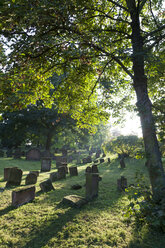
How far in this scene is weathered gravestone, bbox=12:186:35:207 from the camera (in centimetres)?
554

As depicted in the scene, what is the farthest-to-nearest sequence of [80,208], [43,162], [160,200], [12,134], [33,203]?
[12,134]
[43,162]
[33,203]
[80,208]
[160,200]

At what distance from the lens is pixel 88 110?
28.0 feet

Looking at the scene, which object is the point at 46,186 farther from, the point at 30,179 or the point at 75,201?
the point at 75,201

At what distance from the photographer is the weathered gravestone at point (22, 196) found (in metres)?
5.54

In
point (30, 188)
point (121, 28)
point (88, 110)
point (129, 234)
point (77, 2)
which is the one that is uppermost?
point (121, 28)

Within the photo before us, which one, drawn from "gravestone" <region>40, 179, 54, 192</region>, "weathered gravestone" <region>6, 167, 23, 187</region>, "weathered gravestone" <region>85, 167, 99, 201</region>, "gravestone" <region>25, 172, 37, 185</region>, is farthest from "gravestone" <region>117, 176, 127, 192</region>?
"weathered gravestone" <region>6, 167, 23, 187</region>

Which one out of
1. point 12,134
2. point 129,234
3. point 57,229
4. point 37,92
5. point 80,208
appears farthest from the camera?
point 12,134

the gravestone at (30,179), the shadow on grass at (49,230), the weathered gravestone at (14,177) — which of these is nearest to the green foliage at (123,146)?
the gravestone at (30,179)

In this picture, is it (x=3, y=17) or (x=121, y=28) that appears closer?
(x=3, y=17)

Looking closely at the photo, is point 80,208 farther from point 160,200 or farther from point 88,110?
point 88,110

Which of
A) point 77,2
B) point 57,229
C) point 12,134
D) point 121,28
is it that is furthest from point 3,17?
point 12,134

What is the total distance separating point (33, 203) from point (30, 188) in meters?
0.59

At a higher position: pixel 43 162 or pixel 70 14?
pixel 70 14

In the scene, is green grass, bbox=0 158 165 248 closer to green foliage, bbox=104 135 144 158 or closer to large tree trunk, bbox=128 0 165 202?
large tree trunk, bbox=128 0 165 202
